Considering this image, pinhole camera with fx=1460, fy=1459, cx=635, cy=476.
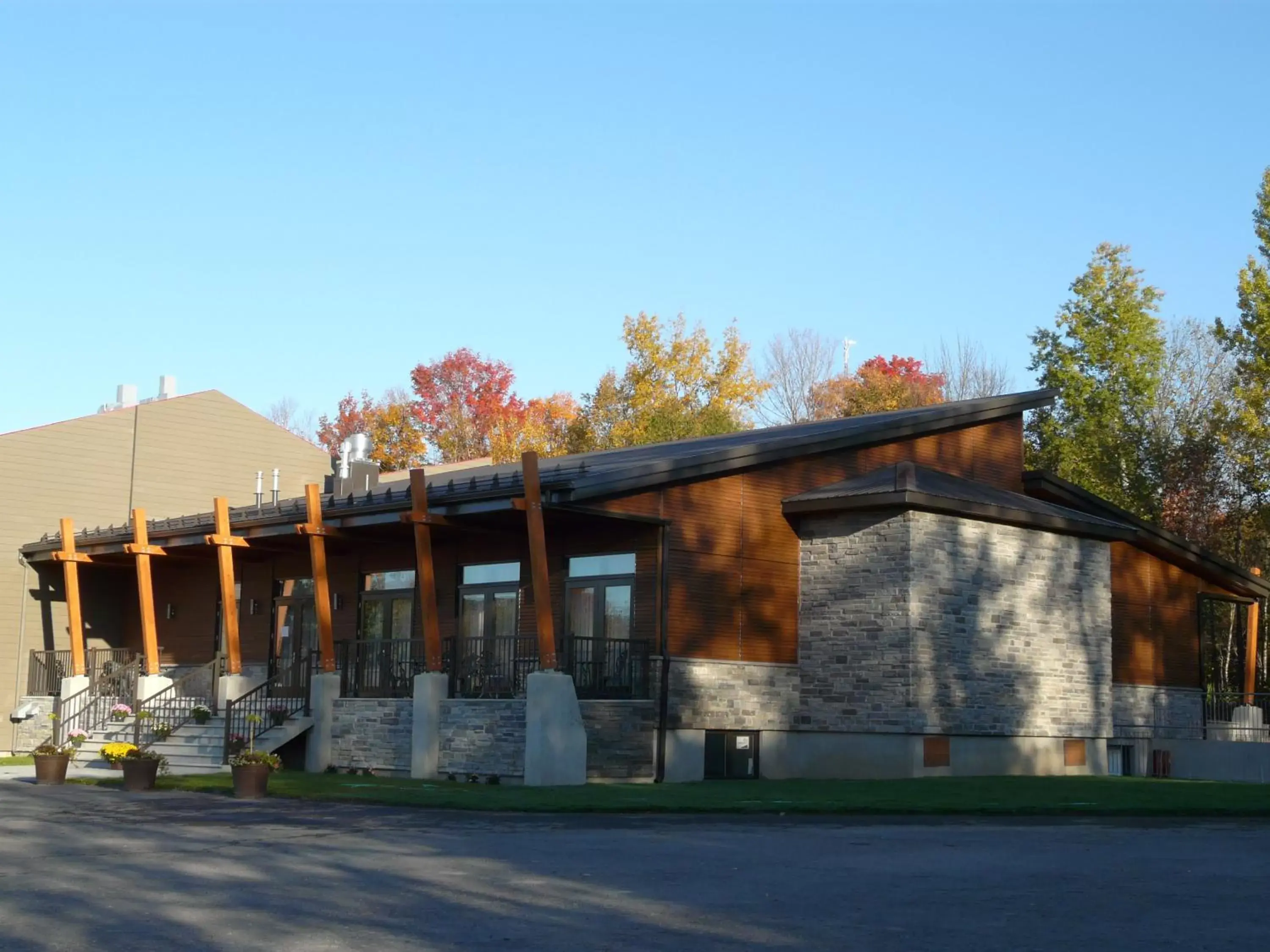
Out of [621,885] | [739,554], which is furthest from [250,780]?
[621,885]

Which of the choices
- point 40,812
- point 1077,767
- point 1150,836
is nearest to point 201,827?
point 40,812

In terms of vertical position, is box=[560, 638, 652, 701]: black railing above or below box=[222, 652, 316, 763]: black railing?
above

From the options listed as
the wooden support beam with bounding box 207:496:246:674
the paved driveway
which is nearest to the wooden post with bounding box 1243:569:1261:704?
the paved driveway

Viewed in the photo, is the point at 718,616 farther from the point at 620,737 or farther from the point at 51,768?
the point at 51,768

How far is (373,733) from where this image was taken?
24375mm

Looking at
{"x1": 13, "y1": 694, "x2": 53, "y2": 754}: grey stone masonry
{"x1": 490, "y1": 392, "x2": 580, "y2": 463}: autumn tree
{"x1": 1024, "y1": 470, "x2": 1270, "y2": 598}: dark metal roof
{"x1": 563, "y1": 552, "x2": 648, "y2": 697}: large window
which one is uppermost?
{"x1": 490, "y1": 392, "x2": 580, "y2": 463}: autumn tree

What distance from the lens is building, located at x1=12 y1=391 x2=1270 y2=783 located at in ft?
75.7

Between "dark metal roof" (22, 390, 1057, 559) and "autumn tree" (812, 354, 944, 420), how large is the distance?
64.1 feet

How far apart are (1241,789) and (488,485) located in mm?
12613

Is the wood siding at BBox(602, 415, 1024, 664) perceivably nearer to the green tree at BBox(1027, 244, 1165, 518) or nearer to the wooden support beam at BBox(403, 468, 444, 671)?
the wooden support beam at BBox(403, 468, 444, 671)

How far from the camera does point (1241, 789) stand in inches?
858

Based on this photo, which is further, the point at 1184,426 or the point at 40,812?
the point at 1184,426

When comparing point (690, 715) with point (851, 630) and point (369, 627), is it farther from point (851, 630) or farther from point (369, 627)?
point (369, 627)

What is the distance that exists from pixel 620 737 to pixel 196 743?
8.51m
